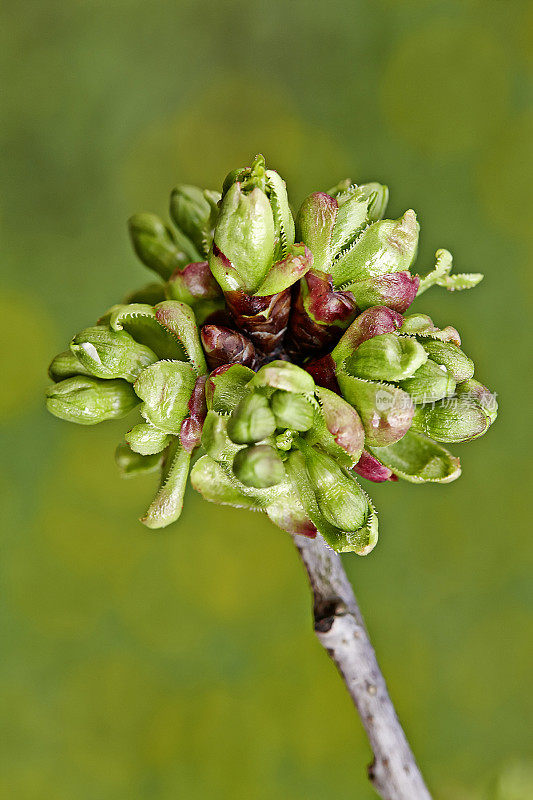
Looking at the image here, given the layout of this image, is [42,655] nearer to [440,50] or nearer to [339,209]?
[339,209]

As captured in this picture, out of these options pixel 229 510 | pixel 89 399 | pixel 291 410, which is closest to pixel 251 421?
pixel 291 410

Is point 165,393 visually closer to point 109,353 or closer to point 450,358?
point 109,353

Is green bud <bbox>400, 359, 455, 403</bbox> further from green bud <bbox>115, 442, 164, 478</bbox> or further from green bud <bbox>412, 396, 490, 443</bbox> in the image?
green bud <bbox>115, 442, 164, 478</bbox>

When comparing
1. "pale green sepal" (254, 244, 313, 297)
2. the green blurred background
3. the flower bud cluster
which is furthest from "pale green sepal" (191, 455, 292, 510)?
the green blurred background

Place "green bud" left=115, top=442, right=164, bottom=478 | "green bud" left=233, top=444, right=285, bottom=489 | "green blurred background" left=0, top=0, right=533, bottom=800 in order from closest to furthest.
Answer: "green bud" left=233, top=444, right=285, bottom=489 → "green bud" left=115, top=442, right=164, bottom=478 → "green blurred background" left=0, top=0, right=533, bottom=800

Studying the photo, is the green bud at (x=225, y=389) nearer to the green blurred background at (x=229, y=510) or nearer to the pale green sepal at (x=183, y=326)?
the pale green sepal at (x=183, y=326)

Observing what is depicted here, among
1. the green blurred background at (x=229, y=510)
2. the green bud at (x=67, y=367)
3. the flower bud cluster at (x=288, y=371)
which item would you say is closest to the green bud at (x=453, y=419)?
the flower bud cluster at (x=288, y=371)

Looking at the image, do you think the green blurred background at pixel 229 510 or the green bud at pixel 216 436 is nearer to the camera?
the green bud at pixel 216 436
